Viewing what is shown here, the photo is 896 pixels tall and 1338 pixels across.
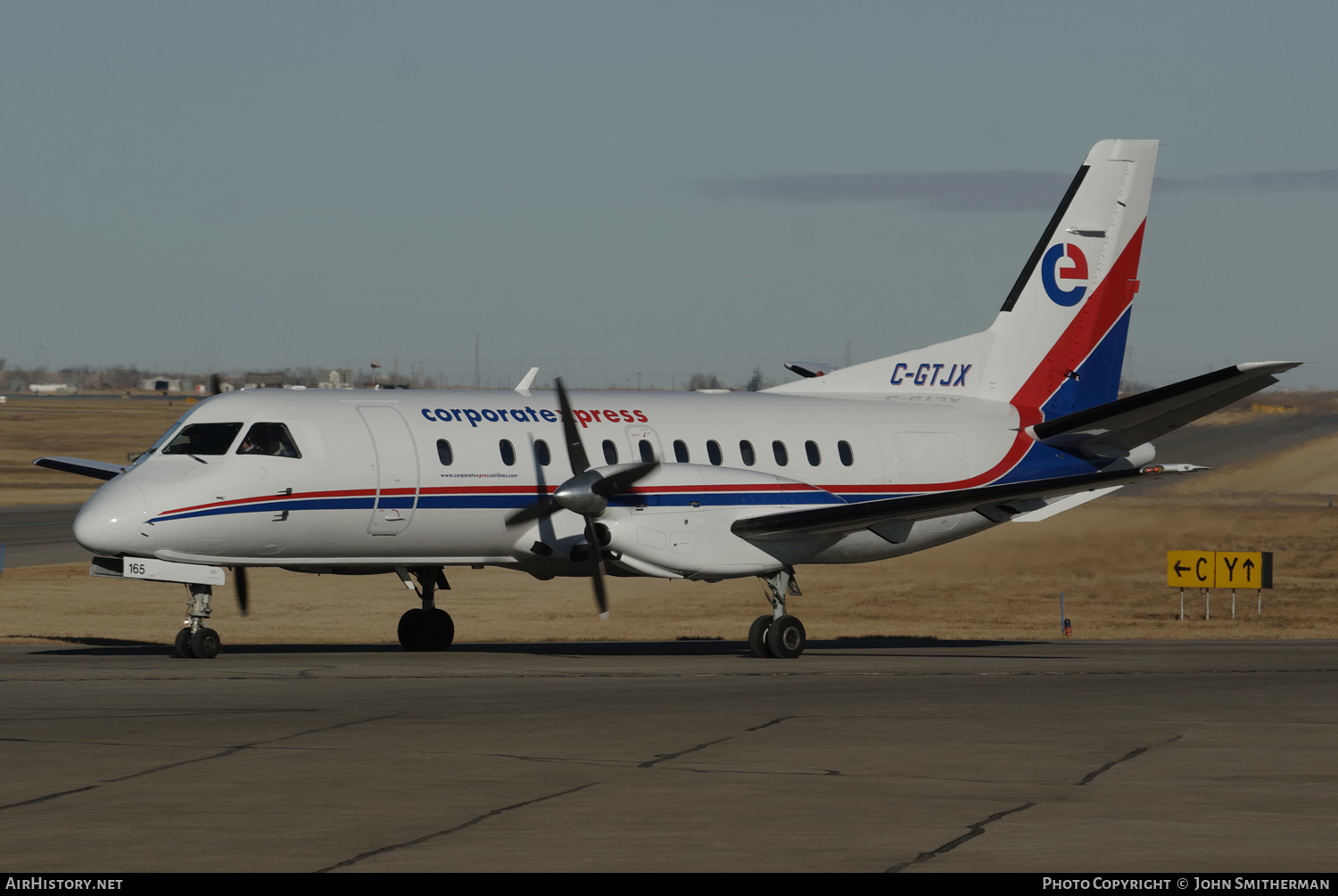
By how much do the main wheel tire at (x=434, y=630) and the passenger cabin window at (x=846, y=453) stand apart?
21.7 feet

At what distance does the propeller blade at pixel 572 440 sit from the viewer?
2447cm

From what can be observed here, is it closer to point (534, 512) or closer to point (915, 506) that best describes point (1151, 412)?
point (915, 506)

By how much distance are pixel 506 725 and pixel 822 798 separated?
15.2ft

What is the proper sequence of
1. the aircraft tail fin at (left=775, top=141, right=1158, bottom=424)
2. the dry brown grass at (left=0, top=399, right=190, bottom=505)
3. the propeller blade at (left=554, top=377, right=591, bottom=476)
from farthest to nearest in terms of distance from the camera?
the dry brown grass at (left=0, top=399, right=190, bottom=505), the aircraft tail fin at (left=775, top=141, right=1158, bottom=424), the propeller blade at (left=554, top=377, right=591, bottom=476)

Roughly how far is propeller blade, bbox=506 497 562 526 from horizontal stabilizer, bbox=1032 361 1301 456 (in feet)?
29.7

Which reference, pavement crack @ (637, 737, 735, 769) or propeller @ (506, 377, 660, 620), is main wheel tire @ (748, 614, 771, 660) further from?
pavement crack @ (637, 737, 735, 769)

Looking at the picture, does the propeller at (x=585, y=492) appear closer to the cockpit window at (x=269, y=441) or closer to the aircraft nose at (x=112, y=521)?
the cockpit window at (x=269, y=441)

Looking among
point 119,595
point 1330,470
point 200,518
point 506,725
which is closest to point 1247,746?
point 506,725

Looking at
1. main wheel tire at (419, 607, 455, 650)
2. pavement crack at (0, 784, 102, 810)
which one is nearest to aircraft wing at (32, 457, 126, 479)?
main wheel tire at (419, 607, 455, 650)

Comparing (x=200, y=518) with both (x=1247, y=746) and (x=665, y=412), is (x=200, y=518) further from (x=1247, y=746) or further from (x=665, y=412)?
(x=1247, y=746)

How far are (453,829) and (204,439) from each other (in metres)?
13.4

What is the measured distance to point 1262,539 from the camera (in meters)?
53.9

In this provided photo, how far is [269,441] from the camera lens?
76.3 feet

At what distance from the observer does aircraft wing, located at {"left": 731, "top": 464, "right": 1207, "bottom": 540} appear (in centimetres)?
2478
